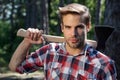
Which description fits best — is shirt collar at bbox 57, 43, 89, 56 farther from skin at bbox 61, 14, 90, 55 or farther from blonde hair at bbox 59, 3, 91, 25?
blonde hair at bbox 59, 3, 91, 25

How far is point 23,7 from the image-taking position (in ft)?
138

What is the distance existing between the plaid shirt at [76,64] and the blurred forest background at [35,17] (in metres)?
2.19

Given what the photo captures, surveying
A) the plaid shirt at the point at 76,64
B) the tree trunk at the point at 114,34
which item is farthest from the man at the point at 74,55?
the tree trunk at the point at 114,34

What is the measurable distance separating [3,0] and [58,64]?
39.1m

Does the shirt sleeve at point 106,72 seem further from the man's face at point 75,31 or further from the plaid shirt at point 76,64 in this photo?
the man's face at point 75,31

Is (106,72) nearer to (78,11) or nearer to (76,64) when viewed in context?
(76,64)

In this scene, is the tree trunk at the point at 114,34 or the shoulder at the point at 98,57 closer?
the shoulder at the point at 98,57

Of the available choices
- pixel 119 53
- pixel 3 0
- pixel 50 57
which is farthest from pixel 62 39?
pixel 3 0

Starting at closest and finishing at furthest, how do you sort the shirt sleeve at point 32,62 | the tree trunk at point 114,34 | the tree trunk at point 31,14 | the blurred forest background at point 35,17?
the shirt sleeve at point 32,62 < the tree trunk at point 114,34 < the blurred forest background at point 35,17 < the tree trunk at point 31,14

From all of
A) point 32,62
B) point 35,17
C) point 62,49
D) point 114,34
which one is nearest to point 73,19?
point 62,49

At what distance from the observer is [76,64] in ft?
9.88

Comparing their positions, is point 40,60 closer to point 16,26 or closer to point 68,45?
point 68,45

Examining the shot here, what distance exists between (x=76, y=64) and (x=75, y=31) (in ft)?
0.82

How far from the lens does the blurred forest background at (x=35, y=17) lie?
538cm
